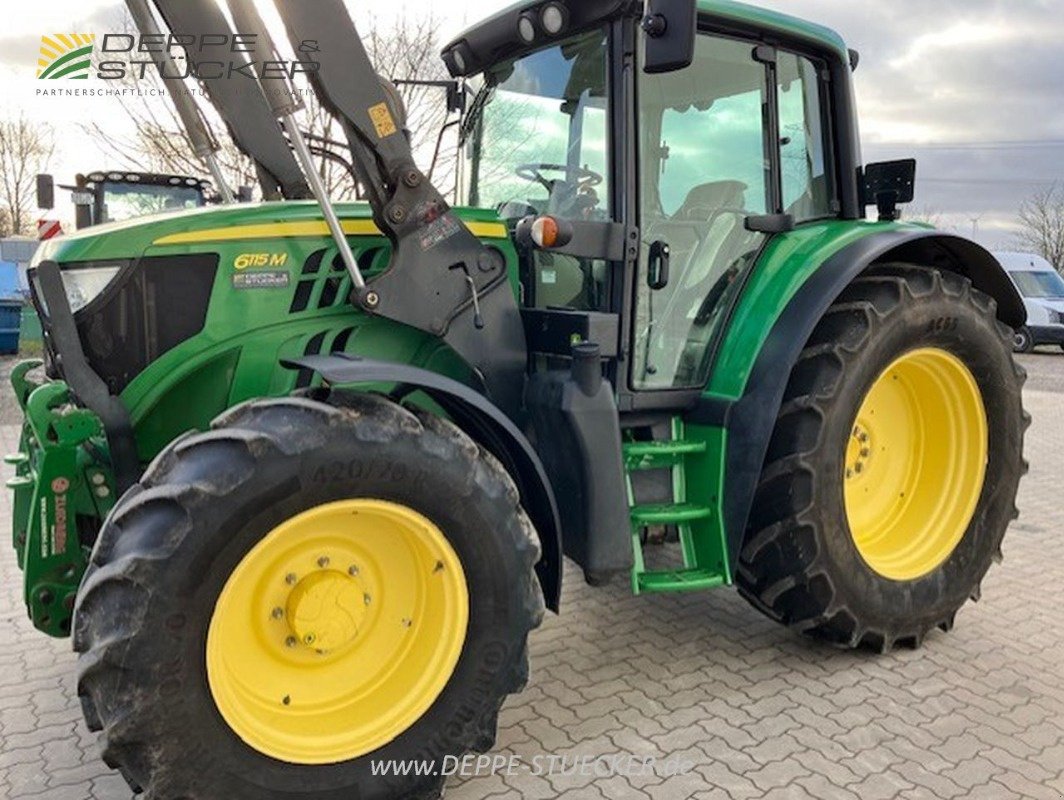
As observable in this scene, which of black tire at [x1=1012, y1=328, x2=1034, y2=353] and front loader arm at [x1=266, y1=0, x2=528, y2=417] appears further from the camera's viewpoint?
black tire at [x1=1012, y1=328, x2=1034, y2=353]

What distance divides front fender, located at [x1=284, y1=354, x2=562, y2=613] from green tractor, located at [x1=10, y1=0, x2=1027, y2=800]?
1cm

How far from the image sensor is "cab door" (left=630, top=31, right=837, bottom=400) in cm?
317

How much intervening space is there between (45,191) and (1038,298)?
17.2m

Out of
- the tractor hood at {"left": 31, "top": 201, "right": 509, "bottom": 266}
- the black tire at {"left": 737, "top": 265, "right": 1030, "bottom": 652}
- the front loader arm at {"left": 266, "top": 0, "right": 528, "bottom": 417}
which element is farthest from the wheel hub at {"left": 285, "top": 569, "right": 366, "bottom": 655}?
the black tire at {"left": 737, "top": 265, "right": 1030, "bottom": 652}

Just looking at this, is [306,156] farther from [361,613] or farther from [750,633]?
[750,633]

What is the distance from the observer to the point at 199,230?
270 centimetres

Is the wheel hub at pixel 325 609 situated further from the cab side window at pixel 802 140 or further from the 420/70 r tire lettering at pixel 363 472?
the cab side window at pixel 802 140

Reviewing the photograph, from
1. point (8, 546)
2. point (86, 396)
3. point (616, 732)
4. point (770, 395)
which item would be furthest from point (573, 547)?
point (8, 546)

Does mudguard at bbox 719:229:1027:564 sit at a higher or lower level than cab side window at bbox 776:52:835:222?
lower

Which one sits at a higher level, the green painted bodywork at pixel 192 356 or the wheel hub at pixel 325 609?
the green painted bodywork at pixel 192 356

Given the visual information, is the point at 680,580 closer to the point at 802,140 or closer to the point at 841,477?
the point at 841,477

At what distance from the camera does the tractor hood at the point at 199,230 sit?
267cm

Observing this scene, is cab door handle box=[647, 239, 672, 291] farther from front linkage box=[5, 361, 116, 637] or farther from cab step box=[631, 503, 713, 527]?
front linkage box=[5, 361, 116, 637]

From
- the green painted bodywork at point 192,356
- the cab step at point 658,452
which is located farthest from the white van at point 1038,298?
the green painted bodywork at point 192,356
